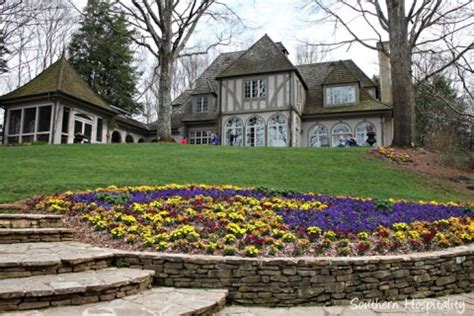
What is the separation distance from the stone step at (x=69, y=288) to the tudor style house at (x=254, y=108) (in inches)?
728

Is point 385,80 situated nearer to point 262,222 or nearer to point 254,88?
point 254,88

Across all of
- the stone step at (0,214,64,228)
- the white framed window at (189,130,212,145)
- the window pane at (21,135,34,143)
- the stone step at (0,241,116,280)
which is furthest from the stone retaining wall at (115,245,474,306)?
the white framed window at (189,130,212,145)

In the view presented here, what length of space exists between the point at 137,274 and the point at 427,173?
1014 cm

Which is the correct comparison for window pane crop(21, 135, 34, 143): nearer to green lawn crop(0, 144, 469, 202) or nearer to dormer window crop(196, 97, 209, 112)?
green lawn crop(0, 144, 469, 202)

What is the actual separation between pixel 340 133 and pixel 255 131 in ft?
18.7

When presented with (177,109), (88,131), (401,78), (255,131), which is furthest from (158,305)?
(177,109)

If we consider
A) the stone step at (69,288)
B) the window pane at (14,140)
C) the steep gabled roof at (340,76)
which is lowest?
the stone step at (69,288)

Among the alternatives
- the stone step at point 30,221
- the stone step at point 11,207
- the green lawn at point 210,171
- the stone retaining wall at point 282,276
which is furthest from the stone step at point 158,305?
the green lawn at point 210,171

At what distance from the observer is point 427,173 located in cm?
1159

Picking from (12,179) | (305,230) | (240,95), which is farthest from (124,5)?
(305,230)

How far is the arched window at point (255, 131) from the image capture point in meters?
24.7

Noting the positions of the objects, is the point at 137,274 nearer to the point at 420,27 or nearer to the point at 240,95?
the point at 420,27

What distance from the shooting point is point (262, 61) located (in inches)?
992

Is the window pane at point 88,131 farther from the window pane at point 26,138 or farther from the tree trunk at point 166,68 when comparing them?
the tree trunk at point 166,68
